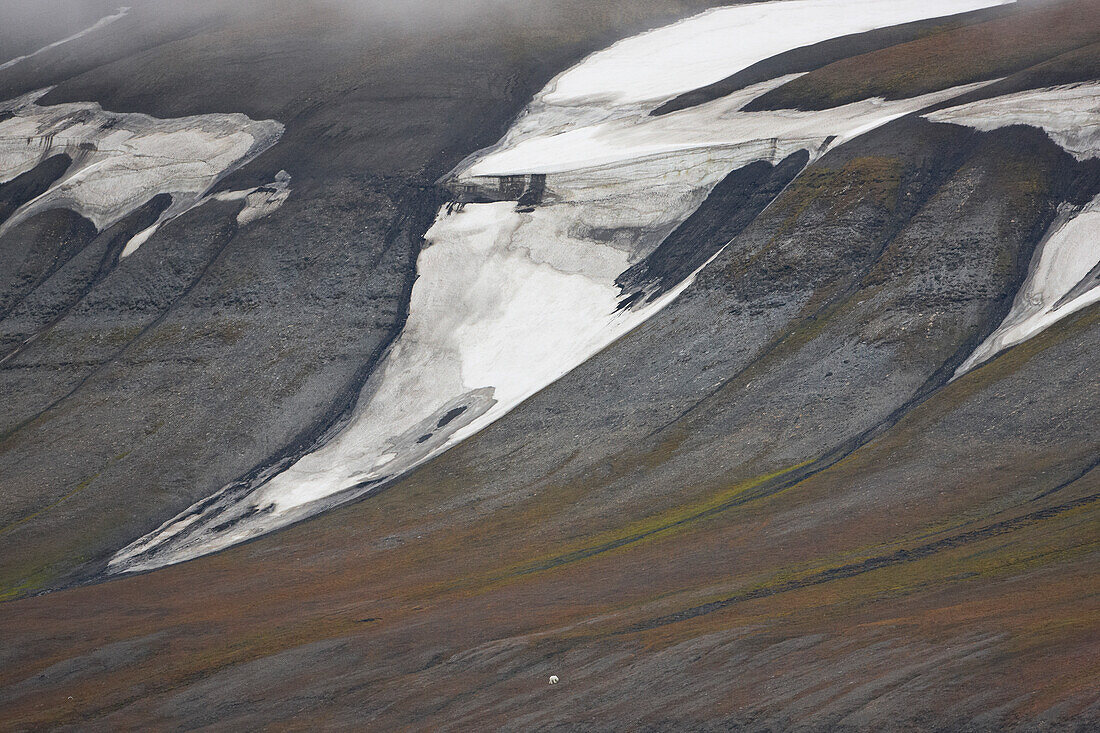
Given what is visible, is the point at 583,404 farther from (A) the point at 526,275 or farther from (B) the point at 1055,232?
(B) the point at 1055,232

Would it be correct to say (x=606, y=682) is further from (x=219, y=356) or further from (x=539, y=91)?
(x=539, y=91)

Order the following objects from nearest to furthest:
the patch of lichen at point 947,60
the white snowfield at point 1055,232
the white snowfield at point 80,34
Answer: the white snowfield at point 1055,232 < the patch of lichen at point 947,60 < the white snowfield at point 80,34

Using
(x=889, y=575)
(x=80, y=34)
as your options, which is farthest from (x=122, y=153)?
(x=889, y=575)

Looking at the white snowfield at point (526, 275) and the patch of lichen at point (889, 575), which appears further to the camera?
the white snowfield at point (526, 275)

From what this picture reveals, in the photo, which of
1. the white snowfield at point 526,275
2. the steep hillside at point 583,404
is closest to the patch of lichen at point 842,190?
the steep hillside at point 583,404

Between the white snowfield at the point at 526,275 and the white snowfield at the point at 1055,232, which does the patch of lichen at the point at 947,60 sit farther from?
the white snowfield at the point at 1055,232

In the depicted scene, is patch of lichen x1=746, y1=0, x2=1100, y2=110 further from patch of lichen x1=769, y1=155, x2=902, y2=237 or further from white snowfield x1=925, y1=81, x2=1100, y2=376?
patch of lichen x1=769, y1=155, x2=902, y2=237
